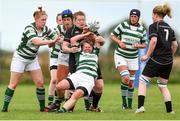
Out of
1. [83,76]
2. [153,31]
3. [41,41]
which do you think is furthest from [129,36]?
[41,41]

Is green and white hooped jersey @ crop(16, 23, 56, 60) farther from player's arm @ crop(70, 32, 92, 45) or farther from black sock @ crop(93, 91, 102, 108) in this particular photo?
black sock @ crop(93, 91, 102, 108)

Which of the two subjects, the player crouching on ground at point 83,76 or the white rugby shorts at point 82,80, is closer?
the player crouching on ground at point 83,76

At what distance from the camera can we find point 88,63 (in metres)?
12.0

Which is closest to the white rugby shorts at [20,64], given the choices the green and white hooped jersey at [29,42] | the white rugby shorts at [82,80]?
the green and white hooped jersey at [29,42]

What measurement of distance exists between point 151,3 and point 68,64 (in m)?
14.1

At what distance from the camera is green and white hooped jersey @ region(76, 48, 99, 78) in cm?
1198

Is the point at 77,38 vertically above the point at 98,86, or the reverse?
the point at 77,38

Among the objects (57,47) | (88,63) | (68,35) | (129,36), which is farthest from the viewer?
(57,47)

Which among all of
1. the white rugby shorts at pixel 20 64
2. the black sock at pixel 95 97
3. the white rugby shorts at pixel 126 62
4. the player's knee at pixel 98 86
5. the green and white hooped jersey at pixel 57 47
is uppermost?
the green and white hooped jersey at pixel 57 47

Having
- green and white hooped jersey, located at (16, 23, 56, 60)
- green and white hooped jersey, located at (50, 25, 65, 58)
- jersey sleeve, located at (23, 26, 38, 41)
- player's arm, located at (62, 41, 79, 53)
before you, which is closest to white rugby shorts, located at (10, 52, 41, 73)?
green and white hooped jersey, located at (16, 23, 56, 60)

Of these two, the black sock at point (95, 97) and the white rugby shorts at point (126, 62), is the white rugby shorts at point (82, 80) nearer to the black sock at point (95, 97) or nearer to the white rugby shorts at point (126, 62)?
the black sock at point (95, 97)

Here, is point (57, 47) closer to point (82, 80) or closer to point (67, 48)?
point (67, 48)

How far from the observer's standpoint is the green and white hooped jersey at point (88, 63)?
39.3 ft

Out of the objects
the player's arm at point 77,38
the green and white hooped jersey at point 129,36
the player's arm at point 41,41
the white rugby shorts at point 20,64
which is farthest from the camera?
the green and white hooped jersey at point 129,36
